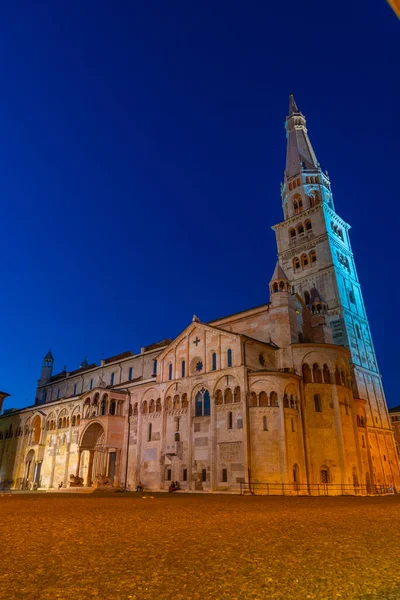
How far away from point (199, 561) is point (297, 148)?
244ft

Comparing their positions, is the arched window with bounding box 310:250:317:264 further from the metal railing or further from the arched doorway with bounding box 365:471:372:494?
the metal railing

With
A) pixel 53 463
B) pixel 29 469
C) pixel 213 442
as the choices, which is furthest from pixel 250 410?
pixel 29 469

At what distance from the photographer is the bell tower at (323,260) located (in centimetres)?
5025

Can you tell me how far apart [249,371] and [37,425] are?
39082 millimetres

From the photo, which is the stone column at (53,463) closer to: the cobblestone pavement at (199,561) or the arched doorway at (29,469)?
the arched doorway at (29,469)

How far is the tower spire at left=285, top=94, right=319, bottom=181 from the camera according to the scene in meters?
68.6

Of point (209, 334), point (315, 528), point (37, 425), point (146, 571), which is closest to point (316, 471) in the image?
point (209, 334)

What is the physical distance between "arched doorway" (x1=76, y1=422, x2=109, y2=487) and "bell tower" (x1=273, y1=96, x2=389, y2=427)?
30056 millimetres

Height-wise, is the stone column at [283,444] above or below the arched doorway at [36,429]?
below

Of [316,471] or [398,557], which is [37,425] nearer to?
[316,471]

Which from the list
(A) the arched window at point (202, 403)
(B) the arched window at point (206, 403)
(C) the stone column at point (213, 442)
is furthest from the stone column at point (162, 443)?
(C) the stone column at point (213, 442)

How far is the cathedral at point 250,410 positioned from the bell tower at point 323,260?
23 centimetres

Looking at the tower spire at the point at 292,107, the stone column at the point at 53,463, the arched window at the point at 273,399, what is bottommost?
the stone column at the point at 53,463

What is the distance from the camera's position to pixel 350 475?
34.3 metres
